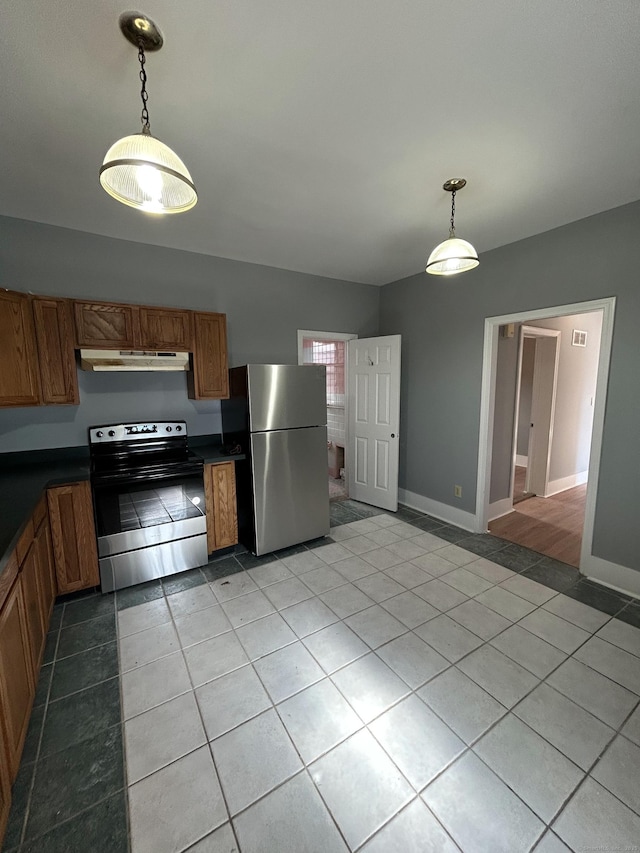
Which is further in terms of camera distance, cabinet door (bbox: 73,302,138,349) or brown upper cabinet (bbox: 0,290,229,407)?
cabinet door (bbox: 73,302,138,349)

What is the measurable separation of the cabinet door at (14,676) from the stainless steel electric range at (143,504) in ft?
3.02

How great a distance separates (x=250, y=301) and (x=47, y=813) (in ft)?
11.5

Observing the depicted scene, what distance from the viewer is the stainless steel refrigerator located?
2918 millimetres

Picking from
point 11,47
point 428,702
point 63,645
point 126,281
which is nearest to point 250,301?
point 126,281

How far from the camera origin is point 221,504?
118 inches

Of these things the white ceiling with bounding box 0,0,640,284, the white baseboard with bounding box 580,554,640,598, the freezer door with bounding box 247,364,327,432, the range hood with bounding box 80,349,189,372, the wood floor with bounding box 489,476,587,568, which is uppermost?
the white ceiling with bounding box 0,0,640,284

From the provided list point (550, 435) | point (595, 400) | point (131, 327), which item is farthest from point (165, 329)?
point (550, 435)

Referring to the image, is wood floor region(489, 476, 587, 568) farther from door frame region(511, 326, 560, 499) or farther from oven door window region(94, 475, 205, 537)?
oven door window region(94, 475, 205, 537)

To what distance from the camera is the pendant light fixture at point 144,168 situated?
43.7 inches

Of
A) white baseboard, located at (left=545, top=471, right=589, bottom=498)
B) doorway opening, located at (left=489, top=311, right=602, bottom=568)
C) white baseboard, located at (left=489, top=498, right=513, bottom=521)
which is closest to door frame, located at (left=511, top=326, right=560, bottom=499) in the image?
doorway opening, located at (left=489, top=311, right=602, bottom=568)

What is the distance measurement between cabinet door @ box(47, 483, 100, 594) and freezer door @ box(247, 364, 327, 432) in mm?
1285

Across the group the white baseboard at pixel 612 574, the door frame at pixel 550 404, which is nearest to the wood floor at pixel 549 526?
the white baseboard at pixel 612 574

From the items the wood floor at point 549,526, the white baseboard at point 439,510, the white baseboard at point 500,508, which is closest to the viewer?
the wood floor at point 549,526

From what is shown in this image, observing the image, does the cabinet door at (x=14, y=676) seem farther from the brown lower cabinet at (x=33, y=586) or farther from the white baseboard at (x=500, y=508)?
the white baseboard at (x=500, y=508)
